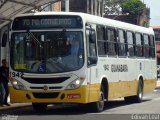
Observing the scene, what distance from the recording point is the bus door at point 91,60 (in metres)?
18.7

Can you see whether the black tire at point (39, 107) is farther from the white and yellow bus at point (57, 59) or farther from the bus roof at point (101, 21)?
the bus roof at point (101, 21)

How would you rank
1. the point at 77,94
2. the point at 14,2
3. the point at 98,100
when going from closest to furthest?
the point at 77,94
the point at 98,100
the point at 14,2

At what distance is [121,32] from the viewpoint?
75.3 ft

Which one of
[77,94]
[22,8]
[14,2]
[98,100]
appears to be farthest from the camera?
[22,8]

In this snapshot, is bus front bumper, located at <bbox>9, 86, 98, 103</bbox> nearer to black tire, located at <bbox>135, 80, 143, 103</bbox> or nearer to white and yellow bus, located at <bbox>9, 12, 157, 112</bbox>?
white and yellow bus, located at <bbox>9, 12, 157, 112</bbox>

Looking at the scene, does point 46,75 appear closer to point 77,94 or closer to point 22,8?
point 77,94

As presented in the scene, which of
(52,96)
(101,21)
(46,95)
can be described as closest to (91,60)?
(52,96)

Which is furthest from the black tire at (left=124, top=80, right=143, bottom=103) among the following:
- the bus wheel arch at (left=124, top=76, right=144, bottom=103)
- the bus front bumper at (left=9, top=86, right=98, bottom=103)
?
the bus front bumper at (left=9, top=86, right=98, bottom=103)

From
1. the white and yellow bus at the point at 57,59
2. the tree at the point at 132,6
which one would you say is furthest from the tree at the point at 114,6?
the white and yellow bus at the point at 57,59

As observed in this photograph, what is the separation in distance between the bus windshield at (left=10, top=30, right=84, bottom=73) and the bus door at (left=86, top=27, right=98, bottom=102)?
347 mm

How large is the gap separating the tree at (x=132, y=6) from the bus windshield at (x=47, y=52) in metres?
87.2

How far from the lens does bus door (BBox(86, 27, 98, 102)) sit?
1867 centimetres

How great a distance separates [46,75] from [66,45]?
1100 millimetres

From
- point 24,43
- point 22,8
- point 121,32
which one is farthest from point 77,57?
point 22,8
